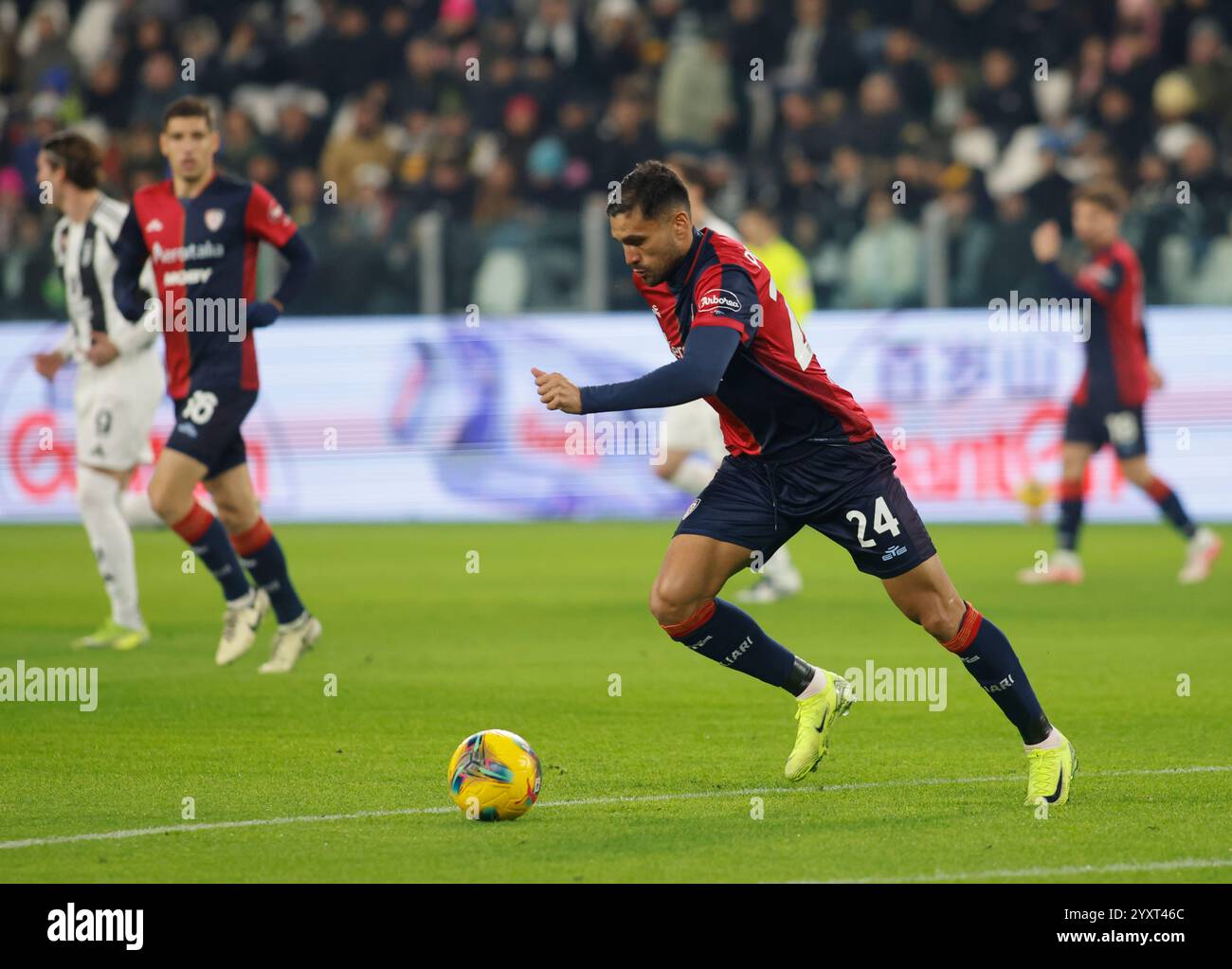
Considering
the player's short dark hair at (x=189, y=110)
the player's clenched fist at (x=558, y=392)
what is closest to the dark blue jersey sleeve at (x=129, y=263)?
the player's short dark hair at (x=189, y=110)

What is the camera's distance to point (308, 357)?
59.0 feet

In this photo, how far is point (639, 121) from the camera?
20359mm

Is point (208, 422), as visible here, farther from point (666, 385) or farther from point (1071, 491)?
point (1071, 491)

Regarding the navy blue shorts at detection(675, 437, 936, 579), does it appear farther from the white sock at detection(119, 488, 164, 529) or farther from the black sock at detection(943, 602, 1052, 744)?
the white sock at detection(119, 488, 164, 529)

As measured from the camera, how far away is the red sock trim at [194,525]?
981cm

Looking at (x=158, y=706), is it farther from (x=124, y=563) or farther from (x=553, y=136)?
(x=553, y=136)

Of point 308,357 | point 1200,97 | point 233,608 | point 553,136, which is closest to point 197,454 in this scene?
point 233,608

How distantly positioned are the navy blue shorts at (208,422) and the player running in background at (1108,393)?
597 cm

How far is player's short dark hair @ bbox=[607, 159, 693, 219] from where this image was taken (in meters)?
6.41

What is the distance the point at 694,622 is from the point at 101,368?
4.95 meters

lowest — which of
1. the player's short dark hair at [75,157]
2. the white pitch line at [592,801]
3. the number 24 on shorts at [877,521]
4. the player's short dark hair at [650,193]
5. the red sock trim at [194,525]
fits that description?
the white pitch line at [592,801]

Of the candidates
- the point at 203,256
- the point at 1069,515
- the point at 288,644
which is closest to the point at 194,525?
the point at 288,644

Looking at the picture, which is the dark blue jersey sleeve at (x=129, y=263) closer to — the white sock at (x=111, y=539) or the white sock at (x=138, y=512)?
the white sock at (x=111, y=539)
